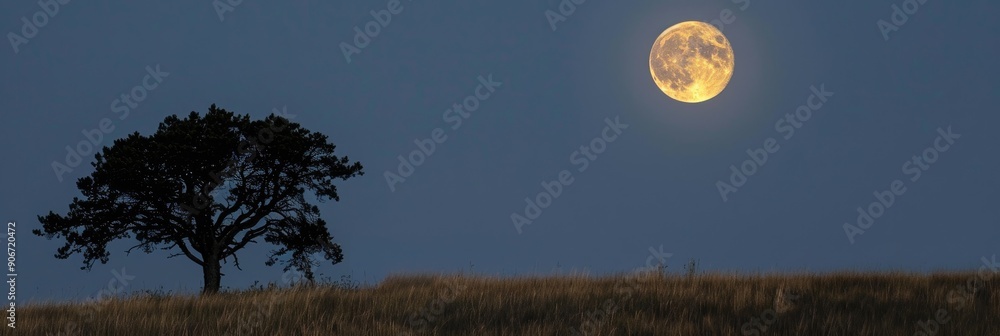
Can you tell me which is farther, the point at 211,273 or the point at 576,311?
the point at 211,273

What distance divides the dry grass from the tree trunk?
1172cm

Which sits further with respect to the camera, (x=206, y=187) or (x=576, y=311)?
(x=206, y=187)

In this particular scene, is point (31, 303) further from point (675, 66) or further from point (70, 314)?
point (675, 66)

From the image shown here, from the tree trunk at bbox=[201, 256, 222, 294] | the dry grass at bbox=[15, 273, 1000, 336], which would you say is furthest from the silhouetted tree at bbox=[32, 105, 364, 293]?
the dry grass at bbox=[15, 273, 1000, 336]

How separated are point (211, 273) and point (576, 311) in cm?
1759

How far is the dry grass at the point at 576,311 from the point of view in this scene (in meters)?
12.6

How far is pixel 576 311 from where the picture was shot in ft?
45.4

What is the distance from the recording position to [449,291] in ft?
51.6

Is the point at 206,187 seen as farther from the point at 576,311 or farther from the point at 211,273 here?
the point at 576,311

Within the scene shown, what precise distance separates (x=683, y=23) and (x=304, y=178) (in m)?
15.5

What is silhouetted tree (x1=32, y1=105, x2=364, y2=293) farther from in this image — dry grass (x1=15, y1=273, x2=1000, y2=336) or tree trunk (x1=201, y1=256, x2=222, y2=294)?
dry grass (x1=15, y1=273, x2=1000, y2=336)

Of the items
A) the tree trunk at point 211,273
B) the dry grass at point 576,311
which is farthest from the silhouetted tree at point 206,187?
the dry grass at point 576,311

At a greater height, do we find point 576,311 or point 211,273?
point 211,273

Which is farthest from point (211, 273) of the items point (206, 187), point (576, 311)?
point (576, 311)
